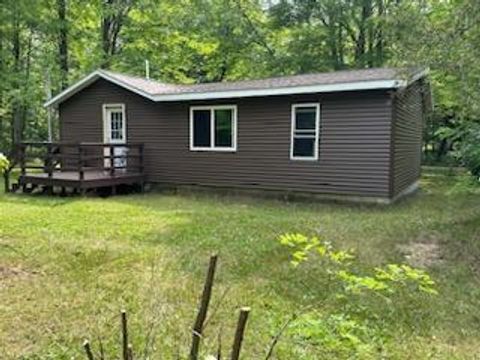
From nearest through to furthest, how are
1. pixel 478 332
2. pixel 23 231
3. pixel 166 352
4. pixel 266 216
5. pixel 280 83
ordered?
1. pixel 166 352
2. pixel 478 332
3. pixel 23 231
4. pixel 266 216
5. pixel 280 83

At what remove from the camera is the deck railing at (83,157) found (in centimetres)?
1202

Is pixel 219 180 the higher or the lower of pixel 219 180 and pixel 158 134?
the lower

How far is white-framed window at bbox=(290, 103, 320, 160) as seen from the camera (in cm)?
1134

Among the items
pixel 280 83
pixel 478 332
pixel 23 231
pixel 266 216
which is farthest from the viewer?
pixel 280 83

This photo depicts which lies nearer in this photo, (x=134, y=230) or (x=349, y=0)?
(x=134, y=230)

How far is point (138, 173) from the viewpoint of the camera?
13508 mm

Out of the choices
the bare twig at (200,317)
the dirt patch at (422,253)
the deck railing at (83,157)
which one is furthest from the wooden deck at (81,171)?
the bare twig at (200,317)

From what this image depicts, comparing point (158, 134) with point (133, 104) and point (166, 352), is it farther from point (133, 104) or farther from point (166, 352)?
point (166, 352)

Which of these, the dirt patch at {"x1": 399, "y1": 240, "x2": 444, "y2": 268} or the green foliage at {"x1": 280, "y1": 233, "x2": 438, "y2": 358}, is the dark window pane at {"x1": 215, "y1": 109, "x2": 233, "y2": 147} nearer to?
the dirt patch at {"x1": 399, "y1": 240, "x2": 444, "y2": 268}

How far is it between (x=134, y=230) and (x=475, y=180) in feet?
19.1

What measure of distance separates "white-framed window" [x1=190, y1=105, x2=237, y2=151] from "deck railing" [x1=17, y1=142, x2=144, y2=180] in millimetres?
1749

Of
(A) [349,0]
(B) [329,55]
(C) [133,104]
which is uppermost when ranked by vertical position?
(A) [349,0]

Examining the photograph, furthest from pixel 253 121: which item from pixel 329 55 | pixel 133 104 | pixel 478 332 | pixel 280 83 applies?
pixel 329 55

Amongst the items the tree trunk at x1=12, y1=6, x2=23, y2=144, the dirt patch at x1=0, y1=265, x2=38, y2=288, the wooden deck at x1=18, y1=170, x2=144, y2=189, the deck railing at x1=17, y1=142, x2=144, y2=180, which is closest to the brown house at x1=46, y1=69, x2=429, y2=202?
the deck railing at x1=17, y1=142, x2=144, y2=180
